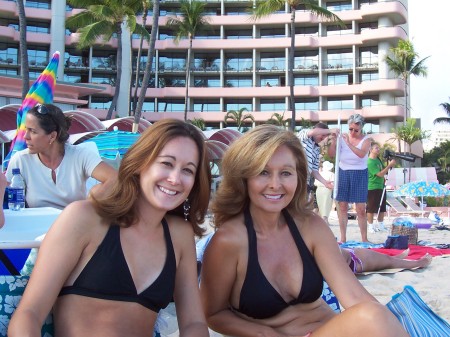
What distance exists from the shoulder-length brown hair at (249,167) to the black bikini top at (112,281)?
0.45 metres

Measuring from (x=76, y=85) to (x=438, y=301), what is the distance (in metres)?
27.5

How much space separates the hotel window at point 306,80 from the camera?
4734 centimetres

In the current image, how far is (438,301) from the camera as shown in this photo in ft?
12.4

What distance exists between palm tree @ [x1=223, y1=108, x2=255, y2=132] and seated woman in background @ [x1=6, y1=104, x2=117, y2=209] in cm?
3991

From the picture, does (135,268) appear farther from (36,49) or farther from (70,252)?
(36,49)

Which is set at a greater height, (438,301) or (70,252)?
(70,252)

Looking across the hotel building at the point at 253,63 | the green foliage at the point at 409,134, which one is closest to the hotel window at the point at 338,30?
the hotel building at the point at 253,63

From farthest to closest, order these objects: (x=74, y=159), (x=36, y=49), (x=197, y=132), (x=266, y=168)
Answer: (x=36, y=49)
(x=74, y=159)
(x=266, y=168)
(x=197, y=132)

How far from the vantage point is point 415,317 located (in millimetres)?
2453

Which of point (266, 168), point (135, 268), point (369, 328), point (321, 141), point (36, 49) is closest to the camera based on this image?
point (369, 328)

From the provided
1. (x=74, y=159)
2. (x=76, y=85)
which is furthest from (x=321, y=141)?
(x=76, y=85)

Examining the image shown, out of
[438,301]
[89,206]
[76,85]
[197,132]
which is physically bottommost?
[438,301]

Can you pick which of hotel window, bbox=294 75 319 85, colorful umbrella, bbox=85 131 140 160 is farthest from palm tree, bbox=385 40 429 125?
colorful umbrella, bbox=85 131 140 160

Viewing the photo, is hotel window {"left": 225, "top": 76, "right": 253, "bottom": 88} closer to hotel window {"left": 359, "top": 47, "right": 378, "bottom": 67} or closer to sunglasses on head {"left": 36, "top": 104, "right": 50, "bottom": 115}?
hotel window {"left": 359, "top": 47, "right": 378, "bottom": 67}
